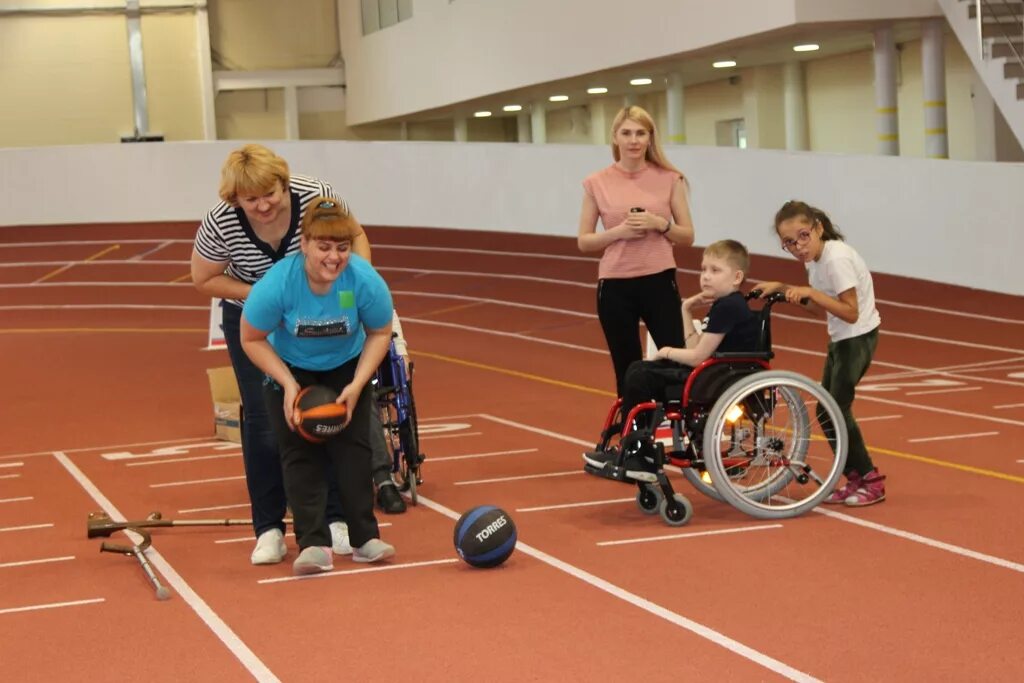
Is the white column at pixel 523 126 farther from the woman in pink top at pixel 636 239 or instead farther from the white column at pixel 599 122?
the woman in pink top at pixel 636 239

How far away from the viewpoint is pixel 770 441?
20.8ft

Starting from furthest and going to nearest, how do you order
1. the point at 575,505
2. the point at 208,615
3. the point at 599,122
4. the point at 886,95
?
the point at 599,122
the point at 886,95
the point at 575,505
the point at 208,615

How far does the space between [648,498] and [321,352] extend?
1.53 m

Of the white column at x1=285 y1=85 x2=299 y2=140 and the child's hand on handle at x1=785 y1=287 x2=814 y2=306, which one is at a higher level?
the white column at x1=285 y1=85 x2=299 y2=140

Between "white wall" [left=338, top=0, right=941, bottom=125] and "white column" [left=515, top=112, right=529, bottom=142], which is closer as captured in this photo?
"white wall" [left=338, top=0, right=941, bottom=125]

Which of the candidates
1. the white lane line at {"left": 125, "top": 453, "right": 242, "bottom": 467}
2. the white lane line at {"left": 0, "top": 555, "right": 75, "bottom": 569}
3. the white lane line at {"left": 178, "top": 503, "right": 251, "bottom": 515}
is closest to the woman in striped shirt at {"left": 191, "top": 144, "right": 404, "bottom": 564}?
the white lane line at {"left": 0, "top": 555, "right": 75, "bottom": 569}

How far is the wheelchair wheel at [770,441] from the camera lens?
6.08 metres

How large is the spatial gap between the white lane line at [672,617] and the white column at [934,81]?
1394cm

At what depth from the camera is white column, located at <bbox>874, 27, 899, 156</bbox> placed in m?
19.0

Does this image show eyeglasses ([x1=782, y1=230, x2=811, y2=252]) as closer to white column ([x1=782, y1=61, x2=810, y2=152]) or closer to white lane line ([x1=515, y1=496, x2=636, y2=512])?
white lane line ([x1=515, y1=496, x2=636, y2=512])

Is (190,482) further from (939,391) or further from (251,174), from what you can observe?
(939,391)

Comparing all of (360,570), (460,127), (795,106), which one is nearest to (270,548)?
(360,570)

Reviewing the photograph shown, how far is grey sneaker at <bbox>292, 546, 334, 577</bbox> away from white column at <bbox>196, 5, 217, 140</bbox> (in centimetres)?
2945

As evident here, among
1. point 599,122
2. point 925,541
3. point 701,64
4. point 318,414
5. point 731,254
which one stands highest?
point 701,64
